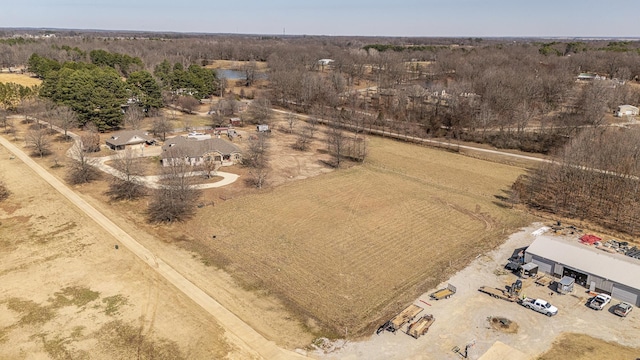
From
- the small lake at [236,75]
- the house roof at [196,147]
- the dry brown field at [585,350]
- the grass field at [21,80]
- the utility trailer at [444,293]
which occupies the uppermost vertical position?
the small lake at [236,75]

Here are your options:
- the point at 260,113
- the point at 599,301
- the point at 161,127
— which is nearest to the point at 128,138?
the point at 161,127

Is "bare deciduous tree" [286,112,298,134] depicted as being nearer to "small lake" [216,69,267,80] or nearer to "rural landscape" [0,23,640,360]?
"rural landscape" [0,23,640,360]

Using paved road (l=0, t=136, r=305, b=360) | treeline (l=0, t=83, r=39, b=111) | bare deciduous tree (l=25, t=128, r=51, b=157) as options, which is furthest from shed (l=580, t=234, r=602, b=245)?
treeline (l=0, t=83, r=39, b=111)

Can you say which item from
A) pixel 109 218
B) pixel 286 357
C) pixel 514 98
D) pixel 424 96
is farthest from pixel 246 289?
pixel 424 96

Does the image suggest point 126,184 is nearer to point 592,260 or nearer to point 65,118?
point 65,118

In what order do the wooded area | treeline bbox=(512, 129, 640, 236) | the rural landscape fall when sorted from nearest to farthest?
the rural landscape, treeline bbox=(512, 129, 640, 236), the wooded area

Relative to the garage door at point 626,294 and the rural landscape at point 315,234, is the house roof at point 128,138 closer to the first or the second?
the rural landscape at point 315,234

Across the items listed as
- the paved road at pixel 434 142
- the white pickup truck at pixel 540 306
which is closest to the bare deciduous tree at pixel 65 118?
the paved road at pixel 434 142
